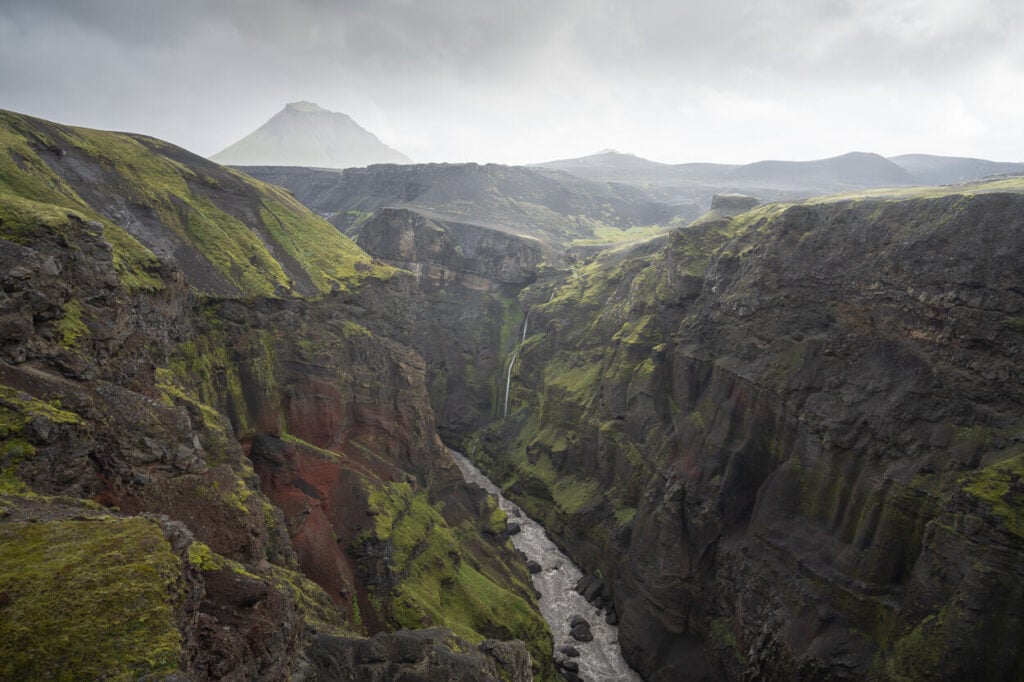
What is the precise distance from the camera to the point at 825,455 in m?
44.0

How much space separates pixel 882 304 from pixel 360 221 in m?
152

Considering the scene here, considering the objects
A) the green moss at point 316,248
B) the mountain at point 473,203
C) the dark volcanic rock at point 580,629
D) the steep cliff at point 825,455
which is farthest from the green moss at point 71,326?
the mountain at point 473,203

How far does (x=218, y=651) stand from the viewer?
54.7ft

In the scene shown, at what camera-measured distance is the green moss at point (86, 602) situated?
39.9 ft

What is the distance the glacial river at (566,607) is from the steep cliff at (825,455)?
2165mm

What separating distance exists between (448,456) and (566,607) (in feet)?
72.4

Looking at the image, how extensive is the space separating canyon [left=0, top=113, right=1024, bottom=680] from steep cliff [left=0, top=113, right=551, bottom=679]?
5.8 inches

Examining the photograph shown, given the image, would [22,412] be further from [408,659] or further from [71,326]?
[408,659]

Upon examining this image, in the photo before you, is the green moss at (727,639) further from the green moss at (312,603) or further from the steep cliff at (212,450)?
the green moss at (312,603)

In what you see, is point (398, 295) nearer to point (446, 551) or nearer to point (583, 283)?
point (446, 551)

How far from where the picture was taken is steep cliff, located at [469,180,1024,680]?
3416 centimetres

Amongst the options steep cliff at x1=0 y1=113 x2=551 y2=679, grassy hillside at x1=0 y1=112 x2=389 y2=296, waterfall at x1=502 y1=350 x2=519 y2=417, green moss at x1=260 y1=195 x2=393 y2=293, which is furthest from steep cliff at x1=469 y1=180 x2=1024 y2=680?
grassy hillside at x1=0 y1=112 x2=389 y2=296

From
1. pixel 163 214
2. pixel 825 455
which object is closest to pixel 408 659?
pixel 825 455

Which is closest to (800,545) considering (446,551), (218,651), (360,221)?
(446,551)
